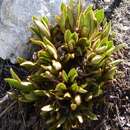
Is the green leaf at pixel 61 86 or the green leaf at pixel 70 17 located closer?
the green leaf at pixel 61 86

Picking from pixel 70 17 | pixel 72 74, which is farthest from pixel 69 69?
pixel 70 17

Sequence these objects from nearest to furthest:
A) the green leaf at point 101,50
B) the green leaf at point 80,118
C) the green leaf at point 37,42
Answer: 1. the green leaf at point 80,118
2. the green leaf at point 101,50
3. the green leaf at point 37,42

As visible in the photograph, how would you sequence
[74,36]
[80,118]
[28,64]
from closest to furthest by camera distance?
1. [80,118]
2. [74,36]
3. [28,64]

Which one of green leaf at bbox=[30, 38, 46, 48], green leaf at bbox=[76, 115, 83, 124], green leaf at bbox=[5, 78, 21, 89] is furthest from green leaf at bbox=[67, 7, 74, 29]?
green leaf at bbox=[76, 115, 83, 124]

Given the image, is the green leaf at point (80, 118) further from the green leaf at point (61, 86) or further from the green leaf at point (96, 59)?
the green leaf at point (96, 59)

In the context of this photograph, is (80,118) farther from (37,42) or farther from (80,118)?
(37,42)

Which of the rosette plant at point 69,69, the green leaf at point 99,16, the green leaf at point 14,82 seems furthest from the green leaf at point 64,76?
the green leaf at point 99,16

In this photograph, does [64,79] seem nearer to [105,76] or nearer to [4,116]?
[105,76]

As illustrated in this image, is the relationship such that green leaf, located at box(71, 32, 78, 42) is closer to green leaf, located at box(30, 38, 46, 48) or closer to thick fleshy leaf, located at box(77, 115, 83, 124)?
green leaf, located at box(30, 38, 46, 48)
